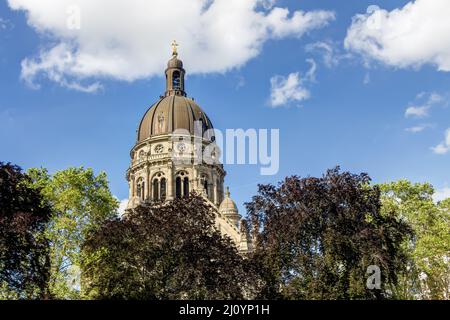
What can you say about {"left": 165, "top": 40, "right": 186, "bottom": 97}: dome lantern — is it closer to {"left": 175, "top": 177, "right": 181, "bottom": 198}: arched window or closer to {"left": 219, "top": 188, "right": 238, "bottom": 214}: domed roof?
{"left": 175, "top": 177, "right": 181, "bottom": 198}: arched window

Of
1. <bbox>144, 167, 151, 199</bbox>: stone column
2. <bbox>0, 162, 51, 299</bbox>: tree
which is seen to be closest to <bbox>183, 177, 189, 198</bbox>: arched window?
<bbox>144, 167, 151, 199</bbox>: stone column

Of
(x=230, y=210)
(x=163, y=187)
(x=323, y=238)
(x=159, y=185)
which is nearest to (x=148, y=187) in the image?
(x=159, y=185)

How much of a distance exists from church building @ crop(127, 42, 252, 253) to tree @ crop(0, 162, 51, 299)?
37.6 metres

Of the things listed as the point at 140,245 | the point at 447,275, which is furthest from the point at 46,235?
the point at 447,275

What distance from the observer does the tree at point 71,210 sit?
33469mm

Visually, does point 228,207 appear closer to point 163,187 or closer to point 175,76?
point 163,187

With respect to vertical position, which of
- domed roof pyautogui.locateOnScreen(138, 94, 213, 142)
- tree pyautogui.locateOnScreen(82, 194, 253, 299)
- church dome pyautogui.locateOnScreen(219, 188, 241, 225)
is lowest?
tree pyautogui.locateOnScreen(82, 194, 253, 299)

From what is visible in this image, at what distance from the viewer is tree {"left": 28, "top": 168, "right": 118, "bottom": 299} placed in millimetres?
33469

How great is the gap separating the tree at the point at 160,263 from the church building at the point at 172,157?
1373 inches

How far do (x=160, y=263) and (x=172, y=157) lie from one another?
134ft

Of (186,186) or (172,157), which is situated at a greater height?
(172,157)

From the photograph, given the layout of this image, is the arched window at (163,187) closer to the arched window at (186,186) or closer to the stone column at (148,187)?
the stone column at (148,187)

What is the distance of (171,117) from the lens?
76.7 meters
